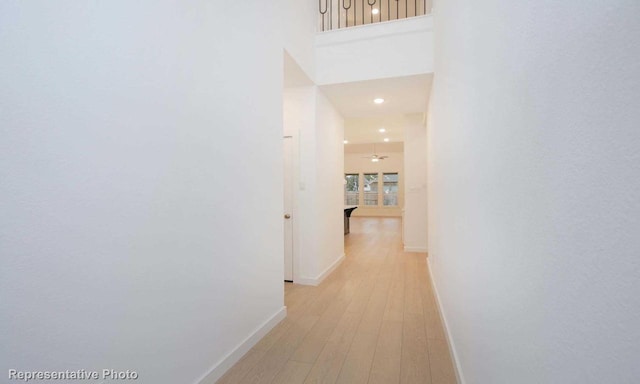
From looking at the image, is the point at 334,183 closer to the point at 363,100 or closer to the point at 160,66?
the point at 363,100

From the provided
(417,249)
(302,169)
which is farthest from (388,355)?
(417,249)

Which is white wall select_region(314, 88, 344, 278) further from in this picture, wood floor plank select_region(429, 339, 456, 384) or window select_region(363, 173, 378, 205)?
window select_region(363, 173, 378, 205)

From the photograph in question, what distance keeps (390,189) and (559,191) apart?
12.9m

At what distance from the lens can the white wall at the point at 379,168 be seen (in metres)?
12.7

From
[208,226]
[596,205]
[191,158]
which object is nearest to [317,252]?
[208,226]

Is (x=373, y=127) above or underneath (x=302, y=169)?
above

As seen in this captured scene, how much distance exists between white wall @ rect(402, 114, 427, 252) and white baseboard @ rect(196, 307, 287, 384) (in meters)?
3.68

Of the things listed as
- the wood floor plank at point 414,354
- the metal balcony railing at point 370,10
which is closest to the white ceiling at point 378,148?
the metal balcony railing at point 370,10

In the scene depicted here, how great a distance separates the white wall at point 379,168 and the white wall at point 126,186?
11097 millimetres

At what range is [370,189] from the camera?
1348 centimetres

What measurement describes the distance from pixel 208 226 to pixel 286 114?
7.94ft

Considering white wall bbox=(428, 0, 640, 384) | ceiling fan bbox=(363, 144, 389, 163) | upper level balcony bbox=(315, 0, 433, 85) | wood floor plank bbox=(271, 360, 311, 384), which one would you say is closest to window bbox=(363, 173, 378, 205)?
ceiling fan bbox=(363, 144, 389, 163)

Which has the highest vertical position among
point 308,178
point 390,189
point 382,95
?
point 382,95

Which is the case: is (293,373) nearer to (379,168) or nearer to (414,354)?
(414,354)
